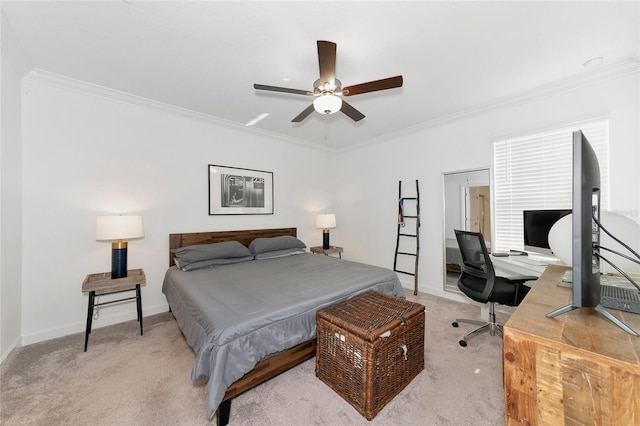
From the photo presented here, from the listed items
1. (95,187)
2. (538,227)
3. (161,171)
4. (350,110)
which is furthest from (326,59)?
(95,187)

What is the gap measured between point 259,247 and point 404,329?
7.80 feet

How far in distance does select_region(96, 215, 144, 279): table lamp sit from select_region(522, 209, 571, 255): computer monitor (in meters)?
4.21

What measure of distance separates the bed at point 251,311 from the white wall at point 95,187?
0.59 metres

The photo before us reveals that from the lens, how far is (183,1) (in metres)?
1.68

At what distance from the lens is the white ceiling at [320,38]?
5.76 feet

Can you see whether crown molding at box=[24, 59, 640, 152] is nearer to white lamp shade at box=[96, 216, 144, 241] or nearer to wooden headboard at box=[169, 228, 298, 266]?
white lamp shade at box=[96, 216, 144, 241]

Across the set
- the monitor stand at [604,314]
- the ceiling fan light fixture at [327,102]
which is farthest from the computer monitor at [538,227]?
the ceiling fan light fixture at [327,102]

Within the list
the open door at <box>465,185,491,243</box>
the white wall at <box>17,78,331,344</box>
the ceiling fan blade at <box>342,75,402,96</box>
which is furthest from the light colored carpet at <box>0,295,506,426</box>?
the ceiling fan blade at <box>342,75,402,96</box>

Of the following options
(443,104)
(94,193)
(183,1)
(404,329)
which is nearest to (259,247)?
(94,193)

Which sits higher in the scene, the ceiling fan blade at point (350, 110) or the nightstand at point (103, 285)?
the ceiling fan blade at point (350, 110)

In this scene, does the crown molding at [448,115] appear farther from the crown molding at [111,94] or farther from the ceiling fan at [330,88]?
the ceiling fan at [330,88]

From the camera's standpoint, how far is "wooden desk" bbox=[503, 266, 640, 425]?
0.61 meters

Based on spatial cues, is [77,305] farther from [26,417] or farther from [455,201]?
[455,201]

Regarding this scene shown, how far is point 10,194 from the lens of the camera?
2.22 meters
